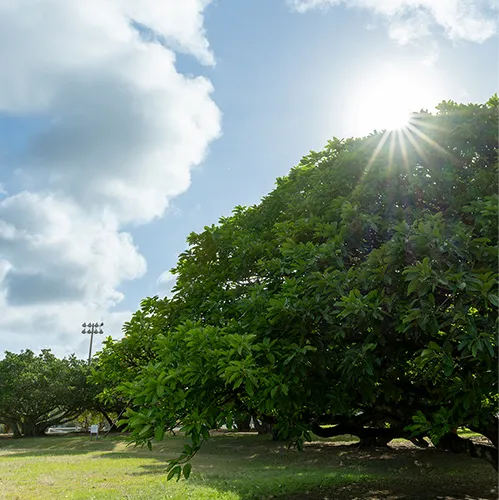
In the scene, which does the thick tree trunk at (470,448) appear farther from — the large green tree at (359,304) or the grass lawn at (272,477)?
the grass lawn at (272,477)

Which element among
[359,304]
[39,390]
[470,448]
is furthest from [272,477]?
[39,390]

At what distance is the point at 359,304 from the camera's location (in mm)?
6191

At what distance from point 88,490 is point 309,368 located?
26.1 feet

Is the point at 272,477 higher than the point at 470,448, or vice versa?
the point at 470,448

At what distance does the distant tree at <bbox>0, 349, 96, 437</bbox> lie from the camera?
121 feet

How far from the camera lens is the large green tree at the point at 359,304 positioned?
6320mm

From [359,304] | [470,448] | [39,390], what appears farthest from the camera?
[39,390]

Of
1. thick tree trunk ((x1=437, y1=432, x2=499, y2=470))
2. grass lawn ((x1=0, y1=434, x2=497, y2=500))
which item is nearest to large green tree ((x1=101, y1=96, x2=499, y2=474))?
thick tree trunk ((x1=437, y1=432, x2=499, y2=470))

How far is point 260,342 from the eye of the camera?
728cm

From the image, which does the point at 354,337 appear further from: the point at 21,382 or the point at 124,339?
the point at 21,382

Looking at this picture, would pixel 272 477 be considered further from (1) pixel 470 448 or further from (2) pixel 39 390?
(2) pixel 39 390

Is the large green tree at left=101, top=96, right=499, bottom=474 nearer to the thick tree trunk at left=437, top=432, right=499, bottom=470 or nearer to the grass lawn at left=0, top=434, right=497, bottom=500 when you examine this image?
the thick tree trunk at left=437, top=432, right=499, bottom=470

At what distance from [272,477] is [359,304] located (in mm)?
10070

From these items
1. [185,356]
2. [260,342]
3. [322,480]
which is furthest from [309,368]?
[322,480]
